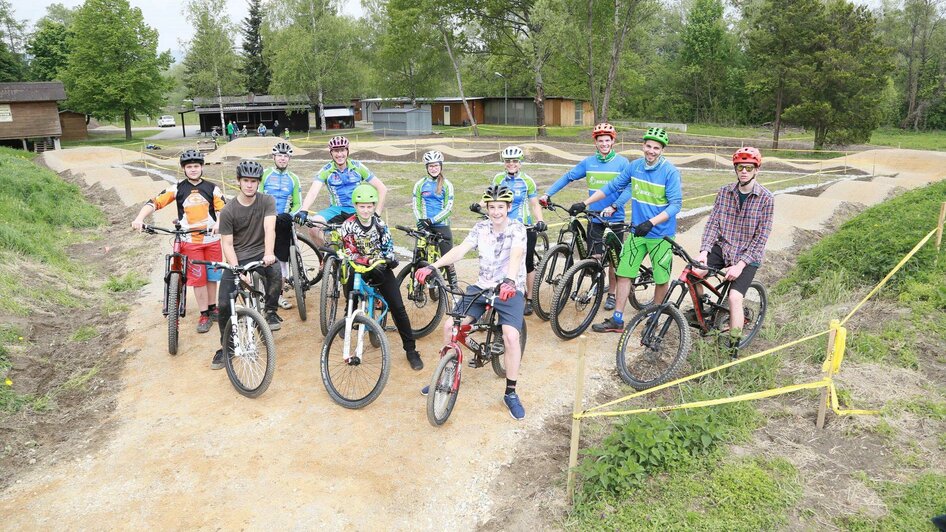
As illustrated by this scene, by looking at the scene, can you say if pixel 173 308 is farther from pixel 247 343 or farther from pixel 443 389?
pixel 443 389

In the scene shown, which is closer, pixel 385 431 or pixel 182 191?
pixel 385 431

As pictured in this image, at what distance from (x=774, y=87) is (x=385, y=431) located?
3513 cm

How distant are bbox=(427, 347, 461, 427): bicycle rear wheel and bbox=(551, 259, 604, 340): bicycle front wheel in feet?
6.38

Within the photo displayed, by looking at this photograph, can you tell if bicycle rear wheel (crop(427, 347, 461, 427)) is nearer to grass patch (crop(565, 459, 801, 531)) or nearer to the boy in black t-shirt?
grass patch (crop(565, 459, 801, 531))

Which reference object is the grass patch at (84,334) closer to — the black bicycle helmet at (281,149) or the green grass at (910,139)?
the black bicycle helmet at (281,149)

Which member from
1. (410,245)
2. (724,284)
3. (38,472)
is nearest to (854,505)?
(724,284)

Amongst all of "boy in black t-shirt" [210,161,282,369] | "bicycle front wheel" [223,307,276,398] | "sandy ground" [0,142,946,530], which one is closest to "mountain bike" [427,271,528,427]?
"sandy ground" [0,142,946,530]

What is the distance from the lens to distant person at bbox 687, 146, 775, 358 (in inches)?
225

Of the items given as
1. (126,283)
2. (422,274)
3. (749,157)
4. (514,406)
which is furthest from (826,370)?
(126,283)

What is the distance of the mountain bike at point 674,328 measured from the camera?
5.62 meters

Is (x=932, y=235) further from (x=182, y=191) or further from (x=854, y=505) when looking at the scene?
(x=182, y=191)

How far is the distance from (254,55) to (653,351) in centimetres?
6712

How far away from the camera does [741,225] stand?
19.4 ft

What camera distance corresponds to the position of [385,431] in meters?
4.98
